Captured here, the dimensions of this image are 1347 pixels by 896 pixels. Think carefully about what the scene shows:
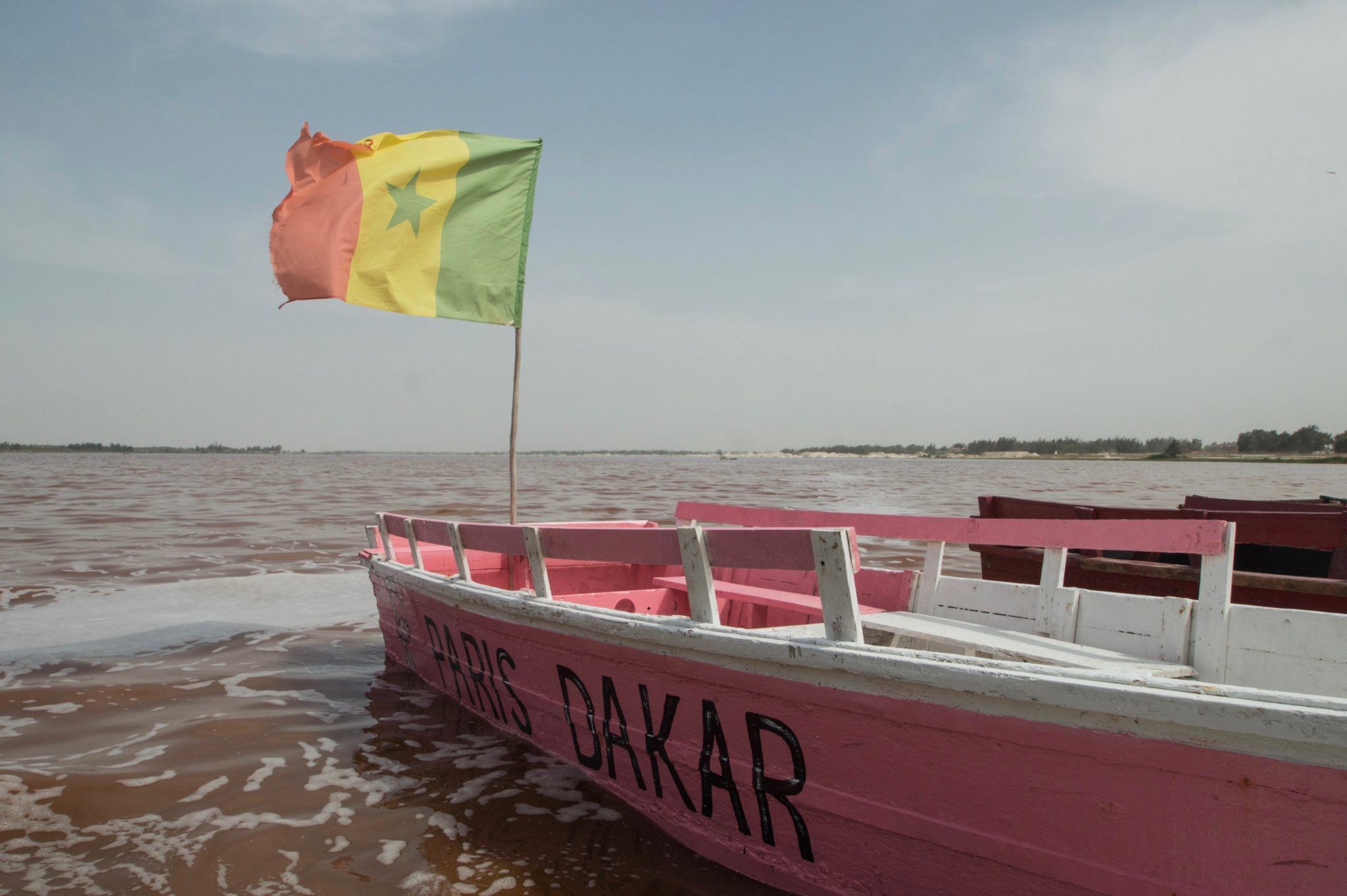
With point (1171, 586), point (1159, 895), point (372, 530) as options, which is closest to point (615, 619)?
point (1159, 895)

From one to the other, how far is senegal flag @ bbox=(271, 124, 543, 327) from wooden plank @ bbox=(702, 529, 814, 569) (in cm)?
409

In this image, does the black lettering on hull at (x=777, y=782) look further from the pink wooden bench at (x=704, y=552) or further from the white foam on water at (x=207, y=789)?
the white foam on water at (x=207, y=789)

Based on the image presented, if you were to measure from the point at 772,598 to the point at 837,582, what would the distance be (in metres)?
2.35

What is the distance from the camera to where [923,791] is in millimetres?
2744

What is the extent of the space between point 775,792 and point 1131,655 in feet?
6.61

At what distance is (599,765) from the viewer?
4.21 m

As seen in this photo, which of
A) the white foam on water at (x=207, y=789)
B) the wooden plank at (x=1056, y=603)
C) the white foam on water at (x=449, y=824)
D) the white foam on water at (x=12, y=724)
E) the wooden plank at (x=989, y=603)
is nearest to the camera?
the white foam on water at (x=449, y=824)

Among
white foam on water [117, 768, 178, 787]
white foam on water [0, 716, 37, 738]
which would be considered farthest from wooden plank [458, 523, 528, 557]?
white foam on water [0, 716, 37, 738]

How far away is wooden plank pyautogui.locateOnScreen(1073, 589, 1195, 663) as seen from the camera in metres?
3.74

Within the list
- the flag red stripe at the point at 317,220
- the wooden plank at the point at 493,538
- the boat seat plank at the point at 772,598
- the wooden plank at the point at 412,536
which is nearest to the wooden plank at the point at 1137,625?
the boat seat plank at the point at 772,598

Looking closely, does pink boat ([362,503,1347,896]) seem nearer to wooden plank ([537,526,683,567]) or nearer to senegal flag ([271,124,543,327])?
wooden plank ([537,526,683,567])

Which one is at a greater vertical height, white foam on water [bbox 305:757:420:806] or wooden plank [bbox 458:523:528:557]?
wooden plank [bbox 458:523:528:557]

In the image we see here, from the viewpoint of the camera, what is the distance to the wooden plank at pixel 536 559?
14.0 ft

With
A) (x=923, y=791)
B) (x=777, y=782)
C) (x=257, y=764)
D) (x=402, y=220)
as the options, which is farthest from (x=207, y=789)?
(x=402, y=220)
